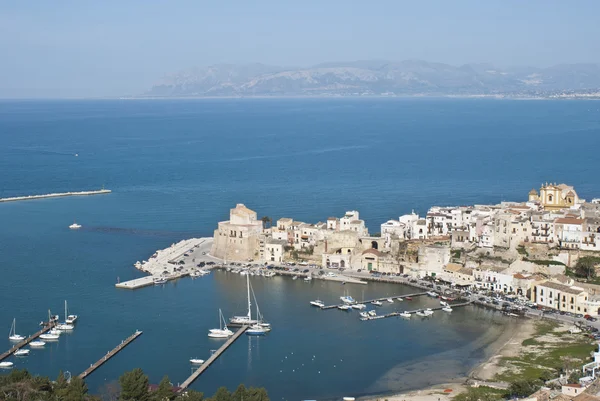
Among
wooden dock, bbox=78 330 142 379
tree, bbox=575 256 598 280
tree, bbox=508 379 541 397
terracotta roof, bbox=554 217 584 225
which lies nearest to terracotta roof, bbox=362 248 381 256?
terracotta roof, bbox=554 217 584 225

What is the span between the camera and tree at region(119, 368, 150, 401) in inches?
960

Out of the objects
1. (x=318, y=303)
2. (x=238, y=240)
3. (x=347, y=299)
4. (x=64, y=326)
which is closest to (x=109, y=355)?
(x=64, y=326)

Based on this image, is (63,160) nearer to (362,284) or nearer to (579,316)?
(362,284)

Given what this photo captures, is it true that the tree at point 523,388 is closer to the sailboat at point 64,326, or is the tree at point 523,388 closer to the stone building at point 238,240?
the sailboat at point 64,326

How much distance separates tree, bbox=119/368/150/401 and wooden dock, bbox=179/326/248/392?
6.54ft

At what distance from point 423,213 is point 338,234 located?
1279 centimetres

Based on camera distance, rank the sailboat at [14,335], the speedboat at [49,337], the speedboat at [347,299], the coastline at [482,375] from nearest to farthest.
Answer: the coastline at [482,375], the sailboat at [14,335], the speedboat at [49,337], the speedboat at [347,299]

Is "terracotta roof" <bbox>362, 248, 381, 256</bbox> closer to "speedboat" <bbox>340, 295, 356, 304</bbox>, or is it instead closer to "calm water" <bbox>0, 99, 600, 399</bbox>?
"calm water" <bbox>0, 99, 600, 399</bbox>

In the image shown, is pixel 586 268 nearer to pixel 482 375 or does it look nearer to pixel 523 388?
pixel 482 375

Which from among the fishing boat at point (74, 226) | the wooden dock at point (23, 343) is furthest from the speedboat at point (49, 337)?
the fishing boat at point (74, 226)

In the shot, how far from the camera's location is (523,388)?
→ 25594mm

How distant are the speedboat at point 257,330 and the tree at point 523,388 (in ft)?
35.8

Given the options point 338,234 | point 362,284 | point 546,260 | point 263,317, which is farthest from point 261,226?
point 546,260

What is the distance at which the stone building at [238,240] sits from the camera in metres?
44.9
